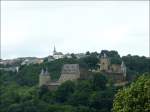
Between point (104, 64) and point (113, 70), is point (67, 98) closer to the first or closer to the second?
point (113, 70)

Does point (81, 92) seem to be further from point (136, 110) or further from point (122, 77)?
point (136, 110)

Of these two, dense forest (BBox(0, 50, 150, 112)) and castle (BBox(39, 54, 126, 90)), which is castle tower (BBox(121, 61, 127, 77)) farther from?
dense forest (BBox(0, 50, 150, 112))

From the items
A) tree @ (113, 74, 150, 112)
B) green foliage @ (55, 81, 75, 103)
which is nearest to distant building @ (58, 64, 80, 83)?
green foliage @ (55, 81, 75, 103)

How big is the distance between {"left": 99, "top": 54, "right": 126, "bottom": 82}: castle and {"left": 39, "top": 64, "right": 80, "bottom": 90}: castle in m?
3.61

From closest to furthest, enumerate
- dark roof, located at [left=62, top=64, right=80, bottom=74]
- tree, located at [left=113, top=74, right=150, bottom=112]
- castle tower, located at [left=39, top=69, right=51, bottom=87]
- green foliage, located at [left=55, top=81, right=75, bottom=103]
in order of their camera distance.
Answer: tree, located at [left=113, top=74, right=150, bottom=112], green foliage, located at [left=55, top=81, right=75, bottom=103], dark roof, located at [left=62, top=64, right=80, bottom=74], castle tower, located at [left=39, top=69, right=51, bottom=87]

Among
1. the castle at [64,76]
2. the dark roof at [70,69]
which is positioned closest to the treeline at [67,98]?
the castle at [64,76]

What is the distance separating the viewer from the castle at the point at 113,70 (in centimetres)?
10250

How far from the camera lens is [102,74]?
96938 millimetres

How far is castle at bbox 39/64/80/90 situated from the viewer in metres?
101

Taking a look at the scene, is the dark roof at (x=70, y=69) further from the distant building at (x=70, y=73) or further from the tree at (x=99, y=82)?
the tree at (x=99, y=82)

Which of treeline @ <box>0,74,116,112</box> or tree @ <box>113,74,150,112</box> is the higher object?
tree @ <box>113,74,150,112</box>

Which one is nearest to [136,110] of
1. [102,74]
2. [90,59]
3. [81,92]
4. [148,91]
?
[148,91]

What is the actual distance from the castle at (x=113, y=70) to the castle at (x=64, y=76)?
11.8 feet

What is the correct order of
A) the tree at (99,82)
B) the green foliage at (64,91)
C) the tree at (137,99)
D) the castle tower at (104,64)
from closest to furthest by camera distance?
the tree at (137,99) → the green foliage at (64,91) → the tree at (99,82) → the castle tower at (104,64)
